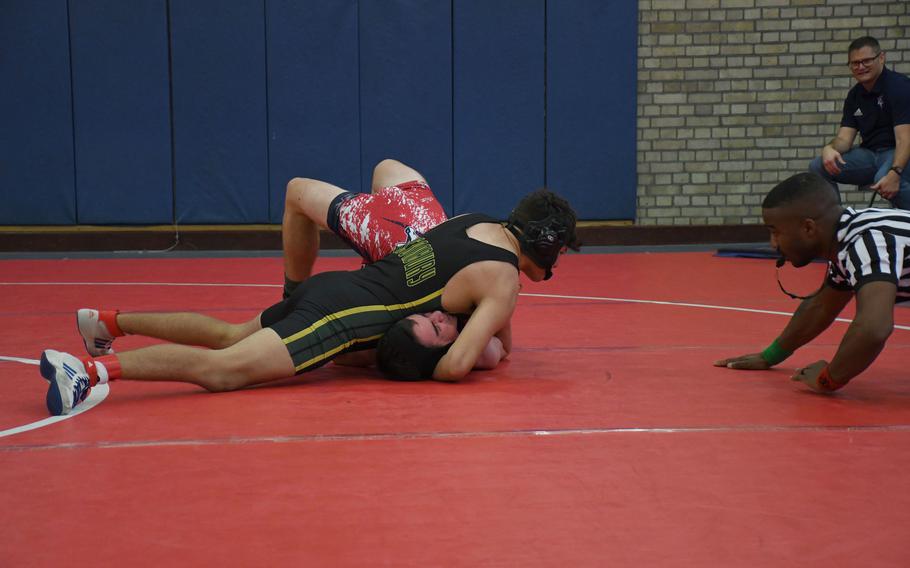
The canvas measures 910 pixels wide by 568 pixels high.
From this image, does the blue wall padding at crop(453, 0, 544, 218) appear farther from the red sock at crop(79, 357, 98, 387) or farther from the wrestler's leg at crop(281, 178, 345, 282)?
the red sock at crop(79, 357, 98, 387)

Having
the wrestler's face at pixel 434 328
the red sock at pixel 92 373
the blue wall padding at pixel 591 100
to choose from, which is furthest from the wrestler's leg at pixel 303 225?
the blue wall padding at pixel 591 100

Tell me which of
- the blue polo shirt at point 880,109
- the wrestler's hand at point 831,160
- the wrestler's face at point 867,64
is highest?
the wrestler's face at point 867,64

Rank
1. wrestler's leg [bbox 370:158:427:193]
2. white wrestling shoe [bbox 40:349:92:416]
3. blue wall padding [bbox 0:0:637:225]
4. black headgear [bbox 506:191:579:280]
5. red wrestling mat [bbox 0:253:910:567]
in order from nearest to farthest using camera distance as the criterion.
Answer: red wrestling mat [bbox 0:253:910:567] → white wrestling shoe [bbox 40:349:92:416] → black headgear [bbox 506:191:579:280] → wrestler's leg [bbox 370:158:427:193] → blue wall padding [bbox 0:0:637:225]

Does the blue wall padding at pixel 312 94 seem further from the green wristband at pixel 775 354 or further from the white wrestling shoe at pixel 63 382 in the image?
the white wrestling shoe at pixel 63 382

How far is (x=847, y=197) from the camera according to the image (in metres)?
10.4

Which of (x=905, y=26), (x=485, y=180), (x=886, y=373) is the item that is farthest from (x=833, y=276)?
(x=905, y=26)

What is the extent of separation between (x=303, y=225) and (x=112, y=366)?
63.2 inches

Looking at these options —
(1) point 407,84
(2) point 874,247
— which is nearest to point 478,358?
(2) point 874,247

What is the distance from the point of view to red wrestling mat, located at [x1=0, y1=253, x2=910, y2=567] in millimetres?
1960

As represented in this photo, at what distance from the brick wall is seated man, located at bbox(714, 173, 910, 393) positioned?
7123mm

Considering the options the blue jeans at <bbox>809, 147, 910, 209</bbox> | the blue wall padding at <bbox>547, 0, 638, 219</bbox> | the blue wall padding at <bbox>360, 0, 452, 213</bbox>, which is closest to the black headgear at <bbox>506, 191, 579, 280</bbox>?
the blue jeans at <bbox>809, 147, 910, 209</bbox>

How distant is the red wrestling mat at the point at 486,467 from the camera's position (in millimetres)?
1960

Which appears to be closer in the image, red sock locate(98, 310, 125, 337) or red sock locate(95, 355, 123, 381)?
red sock locate(95, 355, 123, 381)

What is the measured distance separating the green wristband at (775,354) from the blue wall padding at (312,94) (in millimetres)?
6531
